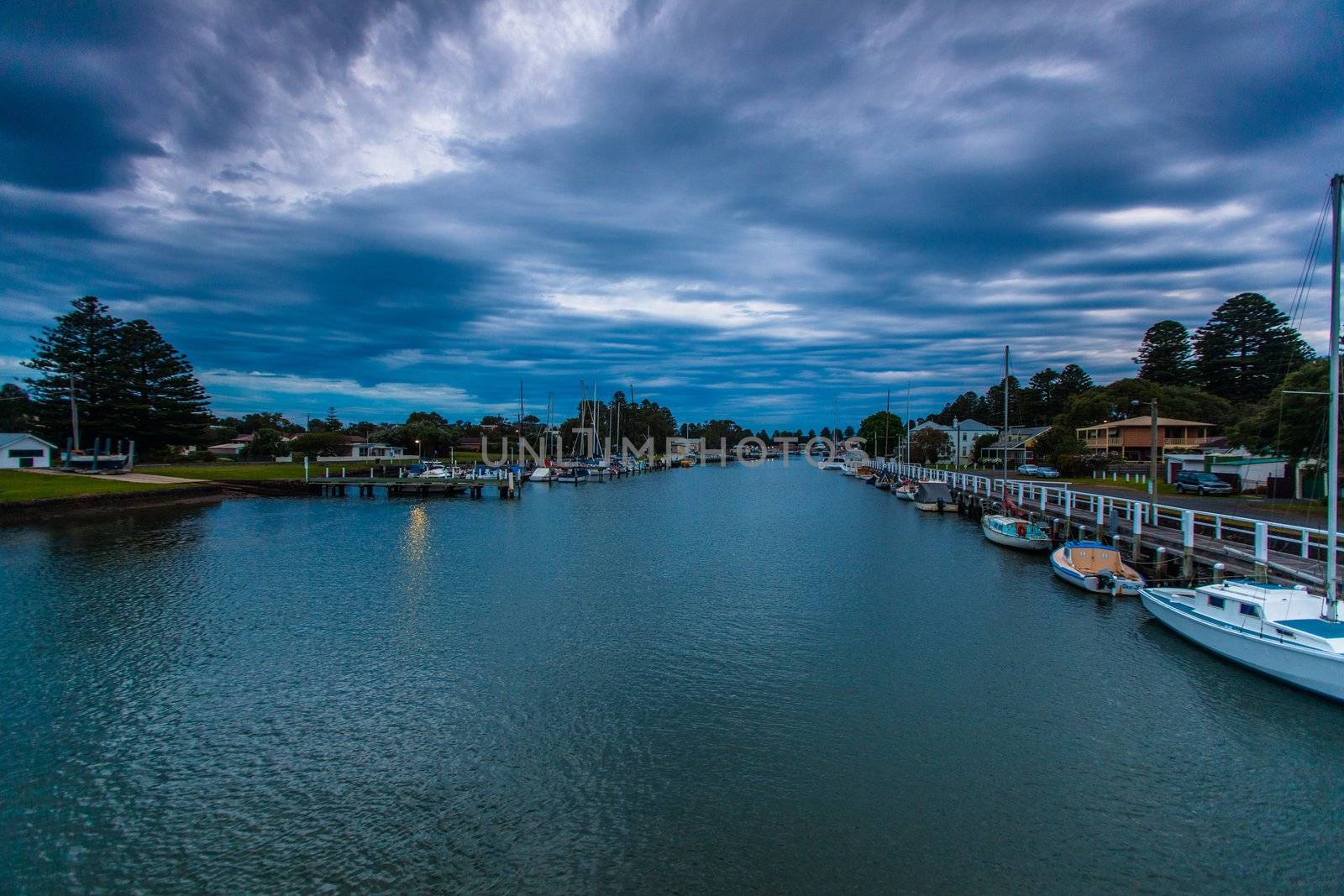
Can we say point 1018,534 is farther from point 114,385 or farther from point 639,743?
point 114,385

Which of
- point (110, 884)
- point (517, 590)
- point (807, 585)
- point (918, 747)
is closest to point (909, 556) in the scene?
point (807, 585)

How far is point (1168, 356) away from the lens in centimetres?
8956

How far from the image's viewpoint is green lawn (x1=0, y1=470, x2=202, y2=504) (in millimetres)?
42188

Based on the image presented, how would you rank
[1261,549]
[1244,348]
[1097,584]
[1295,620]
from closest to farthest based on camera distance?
[1295,620] < [1261,549] < [1097,584] < [1244,348]

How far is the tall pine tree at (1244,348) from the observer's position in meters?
79.9

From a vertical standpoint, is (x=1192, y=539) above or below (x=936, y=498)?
above

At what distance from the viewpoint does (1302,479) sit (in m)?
33.2

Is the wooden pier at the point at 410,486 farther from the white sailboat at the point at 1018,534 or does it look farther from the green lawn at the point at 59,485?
the white sailboat at the point at 1018,534

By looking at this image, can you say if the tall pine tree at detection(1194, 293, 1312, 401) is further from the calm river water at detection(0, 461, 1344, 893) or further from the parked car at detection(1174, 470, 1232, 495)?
the calm river water at detection(0, 461, 1344, 893)

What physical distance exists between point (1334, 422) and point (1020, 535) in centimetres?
1812

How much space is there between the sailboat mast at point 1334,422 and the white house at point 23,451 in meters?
77.4

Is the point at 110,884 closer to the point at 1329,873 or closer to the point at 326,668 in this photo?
the point at 326,668

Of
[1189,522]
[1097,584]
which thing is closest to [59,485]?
[1097,584]

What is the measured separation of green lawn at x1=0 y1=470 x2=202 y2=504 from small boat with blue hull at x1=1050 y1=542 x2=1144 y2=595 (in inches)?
2140
